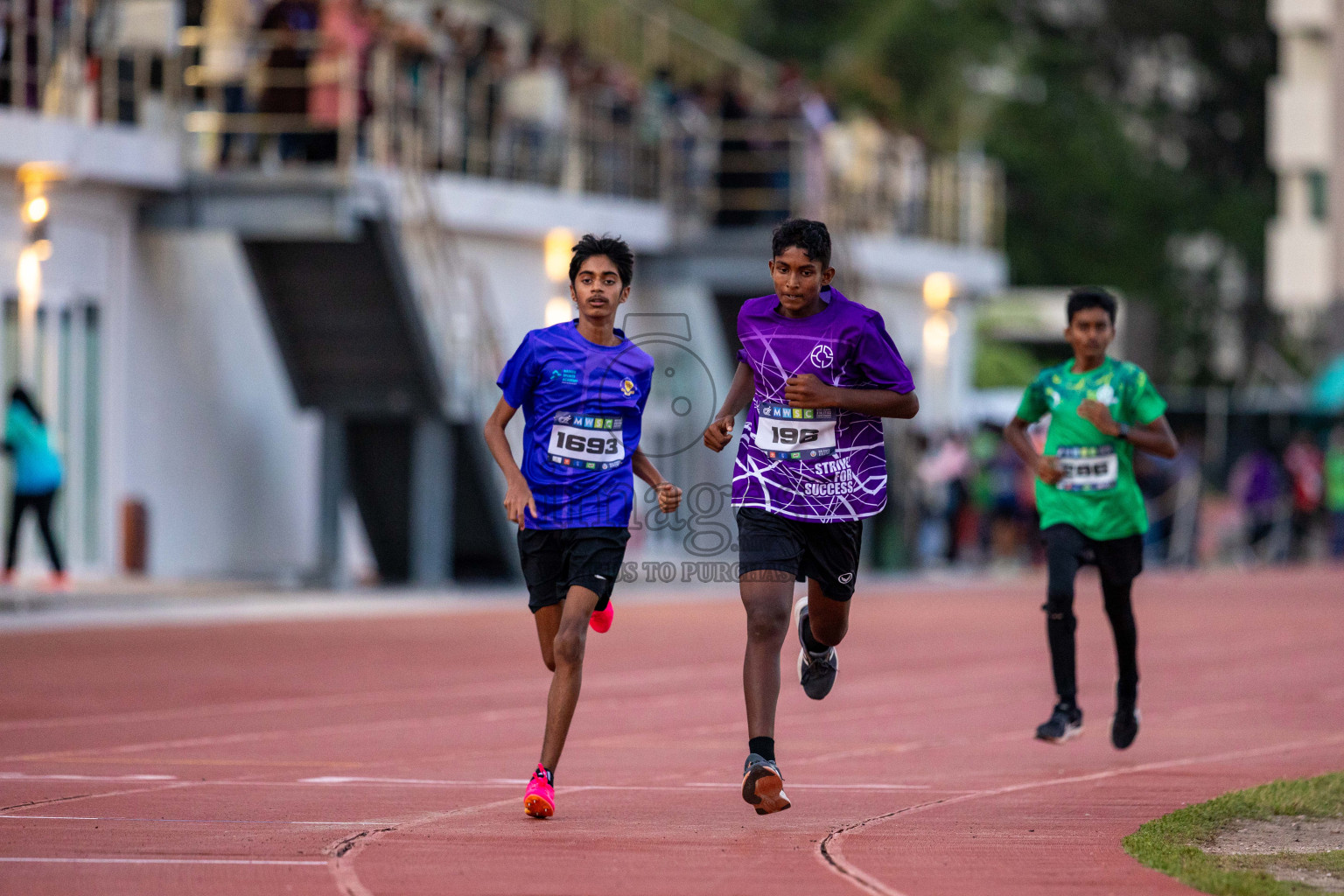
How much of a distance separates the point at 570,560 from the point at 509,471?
16.2 inches

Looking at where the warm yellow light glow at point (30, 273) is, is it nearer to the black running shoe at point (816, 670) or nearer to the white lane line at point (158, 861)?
the black running shoe at point (816, 670)

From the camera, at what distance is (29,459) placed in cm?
2114

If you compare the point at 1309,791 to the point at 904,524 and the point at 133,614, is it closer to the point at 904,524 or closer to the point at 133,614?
the point at 133,614

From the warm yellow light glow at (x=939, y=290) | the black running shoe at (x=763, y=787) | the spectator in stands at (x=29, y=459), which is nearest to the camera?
the black running shoe at (x=763, y=787)

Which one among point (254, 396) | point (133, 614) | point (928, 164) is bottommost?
point (133, 614)

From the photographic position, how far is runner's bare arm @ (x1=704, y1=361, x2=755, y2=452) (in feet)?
27.9

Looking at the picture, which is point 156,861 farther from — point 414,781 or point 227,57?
point 227,57

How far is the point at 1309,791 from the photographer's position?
931 centimetres

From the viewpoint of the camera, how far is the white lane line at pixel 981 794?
7.21m

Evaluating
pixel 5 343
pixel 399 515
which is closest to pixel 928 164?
pixel 399 515

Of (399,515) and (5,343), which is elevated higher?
(5,343)

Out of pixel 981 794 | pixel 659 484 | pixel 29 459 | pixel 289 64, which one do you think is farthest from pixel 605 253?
pixel 289 64

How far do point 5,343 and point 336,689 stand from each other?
10.1 meters

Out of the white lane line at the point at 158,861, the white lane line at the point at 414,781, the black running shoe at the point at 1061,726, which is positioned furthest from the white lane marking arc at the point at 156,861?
the black running shoe at the point at 1061,726
